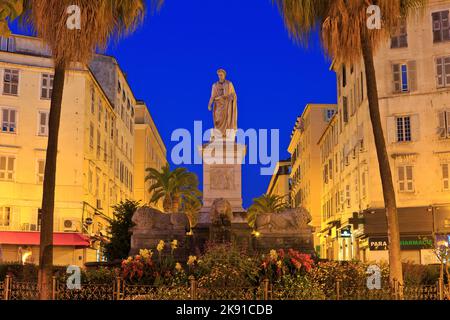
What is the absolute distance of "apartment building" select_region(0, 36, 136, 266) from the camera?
44.1 m

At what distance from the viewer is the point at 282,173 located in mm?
114250

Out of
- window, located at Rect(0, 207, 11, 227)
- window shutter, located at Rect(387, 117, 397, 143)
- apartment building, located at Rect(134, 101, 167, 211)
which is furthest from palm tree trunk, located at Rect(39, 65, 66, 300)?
apartment building, located at Rect(134, 101, 167, 211)

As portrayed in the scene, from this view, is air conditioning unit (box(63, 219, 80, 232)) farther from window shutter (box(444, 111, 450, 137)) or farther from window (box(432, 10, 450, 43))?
window (box(432, 10, 450, 43))


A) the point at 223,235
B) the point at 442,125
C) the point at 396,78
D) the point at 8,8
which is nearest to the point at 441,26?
the point at 396,78

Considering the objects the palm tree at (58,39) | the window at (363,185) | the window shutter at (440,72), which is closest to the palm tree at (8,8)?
the palm tree at (58,39)

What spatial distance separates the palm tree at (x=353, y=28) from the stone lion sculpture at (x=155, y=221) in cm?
772

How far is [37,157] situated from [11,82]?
5586mm

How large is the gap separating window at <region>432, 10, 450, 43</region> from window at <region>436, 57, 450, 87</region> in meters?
1.39

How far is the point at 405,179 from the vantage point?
41.6 meters

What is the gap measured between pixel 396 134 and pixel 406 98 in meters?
2.44

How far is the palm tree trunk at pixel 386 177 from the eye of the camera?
15.6m

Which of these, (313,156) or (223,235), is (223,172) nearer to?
(223,235)

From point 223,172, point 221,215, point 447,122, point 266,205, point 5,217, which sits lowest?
point 221,215

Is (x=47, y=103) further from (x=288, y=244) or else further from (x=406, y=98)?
(x=288, y=244)
